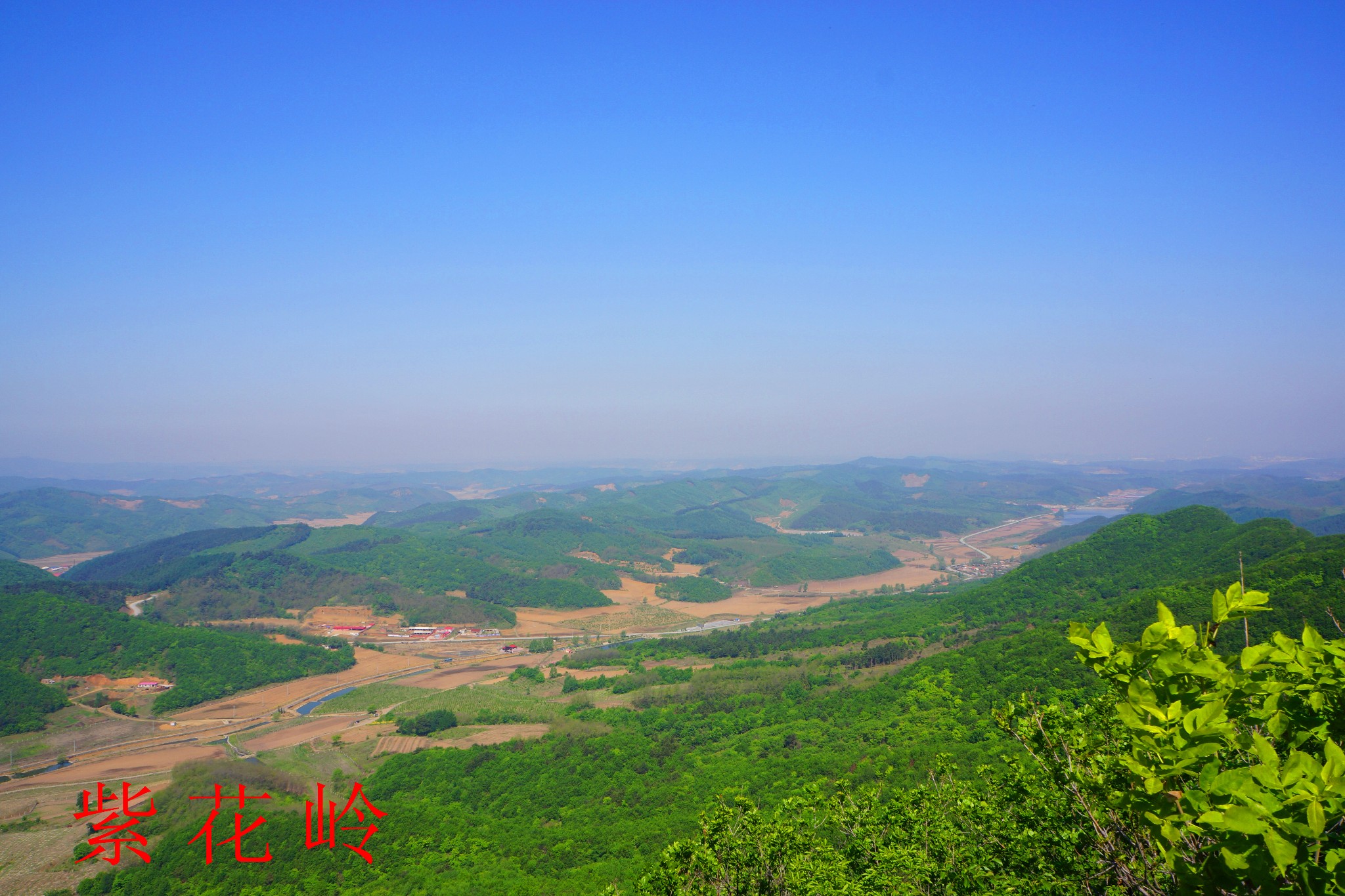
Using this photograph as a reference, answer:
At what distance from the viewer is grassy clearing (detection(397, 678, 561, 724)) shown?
2511 inches

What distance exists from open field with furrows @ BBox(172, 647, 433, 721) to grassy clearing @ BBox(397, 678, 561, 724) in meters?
14.2

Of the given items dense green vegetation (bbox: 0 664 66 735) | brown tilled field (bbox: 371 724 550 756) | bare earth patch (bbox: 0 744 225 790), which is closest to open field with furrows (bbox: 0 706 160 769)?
dense green vegetation (bbox: 0 664 66 735)

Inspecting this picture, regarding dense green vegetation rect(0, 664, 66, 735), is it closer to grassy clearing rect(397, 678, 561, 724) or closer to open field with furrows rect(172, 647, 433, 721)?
open field with furrows rect(172, 647, 433, 721)

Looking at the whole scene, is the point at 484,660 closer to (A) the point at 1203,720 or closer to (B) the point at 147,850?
(B) the point at 147,850

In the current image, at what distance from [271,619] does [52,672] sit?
34720 millimetres

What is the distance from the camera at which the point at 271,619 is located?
10469 cm

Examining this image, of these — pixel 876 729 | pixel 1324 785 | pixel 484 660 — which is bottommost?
pixel 484 660

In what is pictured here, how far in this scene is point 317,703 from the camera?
7344 cm

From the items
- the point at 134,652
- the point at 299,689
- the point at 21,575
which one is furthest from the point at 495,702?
the point at 21,575

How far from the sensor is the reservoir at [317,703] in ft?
232

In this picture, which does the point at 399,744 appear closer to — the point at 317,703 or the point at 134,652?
the point at 317,703

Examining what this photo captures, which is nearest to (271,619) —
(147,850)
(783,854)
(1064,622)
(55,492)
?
(147,850)

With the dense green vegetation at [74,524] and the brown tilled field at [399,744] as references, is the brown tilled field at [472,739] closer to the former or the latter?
the brown tilled field at [399,744]

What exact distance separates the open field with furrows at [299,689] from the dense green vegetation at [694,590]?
47.7 metres
